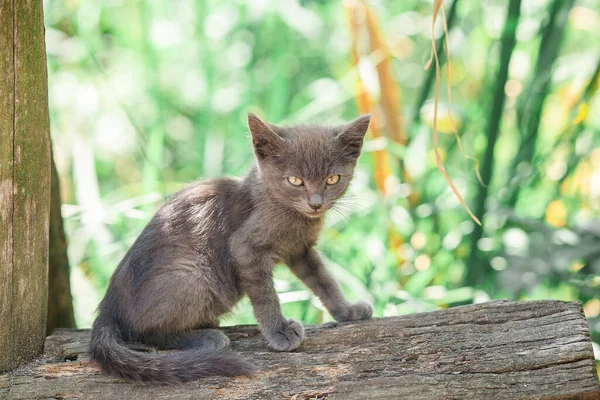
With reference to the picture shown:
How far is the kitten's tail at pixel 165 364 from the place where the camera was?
2.12m

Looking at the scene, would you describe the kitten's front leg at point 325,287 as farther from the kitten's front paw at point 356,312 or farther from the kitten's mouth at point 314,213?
the kitten's mouth at point 314,213

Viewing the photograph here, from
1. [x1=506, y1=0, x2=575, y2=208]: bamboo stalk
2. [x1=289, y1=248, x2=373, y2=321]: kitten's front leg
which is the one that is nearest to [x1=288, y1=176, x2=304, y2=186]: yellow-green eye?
[x1=289, y1=248, x2=373, y2=321]: kitten's front leg

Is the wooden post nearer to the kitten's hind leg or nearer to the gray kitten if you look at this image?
the gray kitten

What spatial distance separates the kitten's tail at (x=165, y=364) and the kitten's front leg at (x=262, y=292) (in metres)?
0.26

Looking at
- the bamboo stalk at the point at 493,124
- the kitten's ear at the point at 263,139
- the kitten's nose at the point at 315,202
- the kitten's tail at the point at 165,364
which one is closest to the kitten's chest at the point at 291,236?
the kitten's nose at the point at 315,202

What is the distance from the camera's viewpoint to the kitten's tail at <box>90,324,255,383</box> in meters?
2.12

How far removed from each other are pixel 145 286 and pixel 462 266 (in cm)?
211

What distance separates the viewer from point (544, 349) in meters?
2.08

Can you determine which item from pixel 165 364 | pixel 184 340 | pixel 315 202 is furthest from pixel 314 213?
pixel 165 364

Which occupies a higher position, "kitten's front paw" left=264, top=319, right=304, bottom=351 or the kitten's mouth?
the kitten's mouth

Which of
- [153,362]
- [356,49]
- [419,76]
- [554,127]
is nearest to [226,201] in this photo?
[153,362]

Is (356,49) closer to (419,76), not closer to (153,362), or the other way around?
(419,76)

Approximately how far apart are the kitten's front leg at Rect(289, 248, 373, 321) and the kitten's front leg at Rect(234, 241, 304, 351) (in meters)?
0.27

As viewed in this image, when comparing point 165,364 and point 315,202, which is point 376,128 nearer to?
point 315,202
